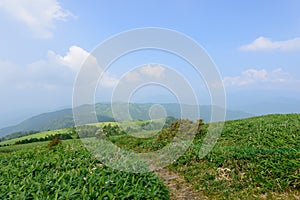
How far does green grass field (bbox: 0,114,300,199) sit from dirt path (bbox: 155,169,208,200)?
0.15 m

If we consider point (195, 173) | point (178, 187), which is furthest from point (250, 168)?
point (178, 187)

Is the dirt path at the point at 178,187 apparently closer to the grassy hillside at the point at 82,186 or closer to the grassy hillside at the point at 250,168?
the grassy hillside at the point at 250,168

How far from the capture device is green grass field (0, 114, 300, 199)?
337 cm

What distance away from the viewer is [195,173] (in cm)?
666

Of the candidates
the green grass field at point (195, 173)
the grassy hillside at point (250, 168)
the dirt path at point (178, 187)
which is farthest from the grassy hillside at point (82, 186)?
the grassy hillside at point (250, 168)

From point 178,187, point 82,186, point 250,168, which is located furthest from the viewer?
point 250,168

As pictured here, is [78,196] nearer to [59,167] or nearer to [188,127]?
[59,167]

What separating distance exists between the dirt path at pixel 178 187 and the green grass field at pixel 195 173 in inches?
6.0

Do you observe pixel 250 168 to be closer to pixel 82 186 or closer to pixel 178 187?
pixel 178 187

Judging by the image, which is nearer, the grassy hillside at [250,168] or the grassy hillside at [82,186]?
the grassy hillside at [82,186]

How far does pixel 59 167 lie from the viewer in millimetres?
4707

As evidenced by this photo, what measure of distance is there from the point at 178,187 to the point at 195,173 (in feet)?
3.05

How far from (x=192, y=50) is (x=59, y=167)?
3.98 metres

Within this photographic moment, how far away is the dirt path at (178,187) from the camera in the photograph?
543 centimetres
